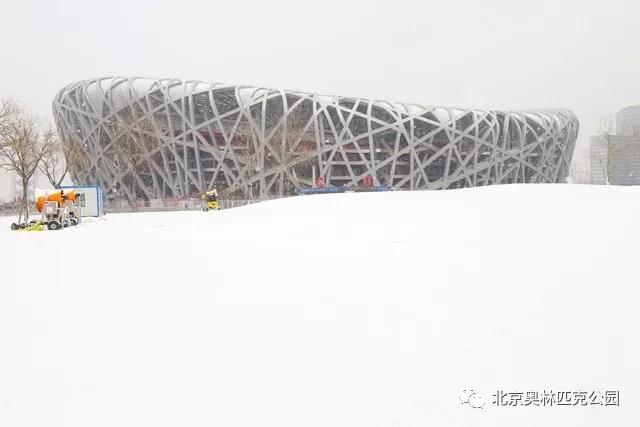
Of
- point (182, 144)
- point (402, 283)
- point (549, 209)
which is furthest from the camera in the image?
point (182, 144)

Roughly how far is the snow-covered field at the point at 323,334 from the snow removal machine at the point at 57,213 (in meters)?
9.61

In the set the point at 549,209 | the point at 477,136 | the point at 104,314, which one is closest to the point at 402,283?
the point at 104,314

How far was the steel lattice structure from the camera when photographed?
4944 centimetres

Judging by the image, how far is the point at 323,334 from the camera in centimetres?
453

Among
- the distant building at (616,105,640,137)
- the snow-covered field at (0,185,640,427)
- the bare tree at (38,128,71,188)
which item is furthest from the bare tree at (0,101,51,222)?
the distant building at (616,105,640,137)

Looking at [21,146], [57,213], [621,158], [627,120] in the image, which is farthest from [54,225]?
[627,120]

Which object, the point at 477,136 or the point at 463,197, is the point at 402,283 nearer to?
the point at 463,197

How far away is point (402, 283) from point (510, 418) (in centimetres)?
340

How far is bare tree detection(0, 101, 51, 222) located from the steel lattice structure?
31.3ft

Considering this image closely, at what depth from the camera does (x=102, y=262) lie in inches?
352

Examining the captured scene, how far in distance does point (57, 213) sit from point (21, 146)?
12924 millimetres

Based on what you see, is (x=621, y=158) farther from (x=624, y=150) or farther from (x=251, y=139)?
(x=251, y=139)

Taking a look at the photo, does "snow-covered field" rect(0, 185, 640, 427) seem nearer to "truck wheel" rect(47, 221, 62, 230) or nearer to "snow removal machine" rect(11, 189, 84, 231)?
"truck wheel" rect(47, 221, 62, 230)

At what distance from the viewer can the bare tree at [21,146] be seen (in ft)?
91.5
